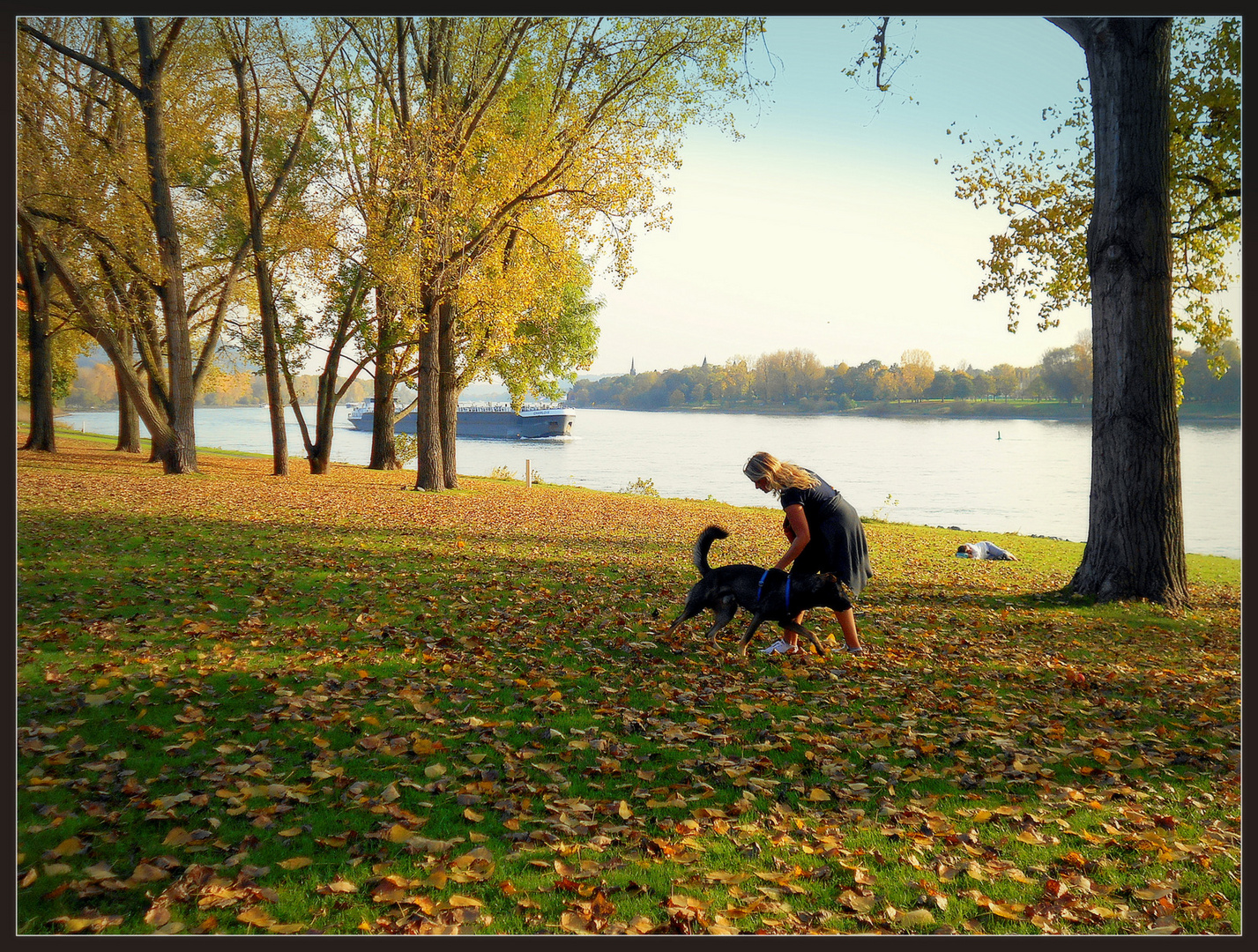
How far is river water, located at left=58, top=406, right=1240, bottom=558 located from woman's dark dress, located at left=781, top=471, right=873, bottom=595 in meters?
2.60

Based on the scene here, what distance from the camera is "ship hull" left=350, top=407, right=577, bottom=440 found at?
66.3 m

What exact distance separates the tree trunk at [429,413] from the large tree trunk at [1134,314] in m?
13.8

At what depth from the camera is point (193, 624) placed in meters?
6.41

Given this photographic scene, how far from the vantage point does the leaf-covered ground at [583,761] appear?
120 inches

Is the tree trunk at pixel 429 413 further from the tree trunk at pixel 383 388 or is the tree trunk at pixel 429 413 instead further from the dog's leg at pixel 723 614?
the dog's leg at pixel 723 614

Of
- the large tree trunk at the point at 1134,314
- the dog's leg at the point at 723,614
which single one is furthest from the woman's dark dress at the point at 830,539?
the large tree trunk at the point at 1134,314

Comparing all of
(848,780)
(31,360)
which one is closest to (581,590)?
(848,780)

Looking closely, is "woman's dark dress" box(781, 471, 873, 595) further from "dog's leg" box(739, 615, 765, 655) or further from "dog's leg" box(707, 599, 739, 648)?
"dog's leg" box(707, 599, 739, 648)

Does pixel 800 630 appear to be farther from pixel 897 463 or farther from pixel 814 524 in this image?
pixel 897 463

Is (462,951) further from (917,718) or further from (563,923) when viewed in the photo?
(917,718)

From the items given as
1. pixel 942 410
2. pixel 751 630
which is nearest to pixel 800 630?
pixel 751 630

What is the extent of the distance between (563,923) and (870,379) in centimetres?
5587

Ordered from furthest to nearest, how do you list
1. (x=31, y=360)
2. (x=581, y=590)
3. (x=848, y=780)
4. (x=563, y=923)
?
(x=31, y=360), (x=581, y=590), (x=848, y=780), (x=563, y=923)

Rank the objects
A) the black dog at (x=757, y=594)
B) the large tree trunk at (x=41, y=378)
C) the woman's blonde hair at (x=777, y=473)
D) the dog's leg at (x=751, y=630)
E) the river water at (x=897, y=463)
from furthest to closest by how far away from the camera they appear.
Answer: the river water at (x=897, y=463) → the large tree trunk at (x=41, y=378) → the dog's leg at (x=751, y=630) → the black dog at (x=757, y=594) → the woman's blonde hair at (x=777, y=473)
